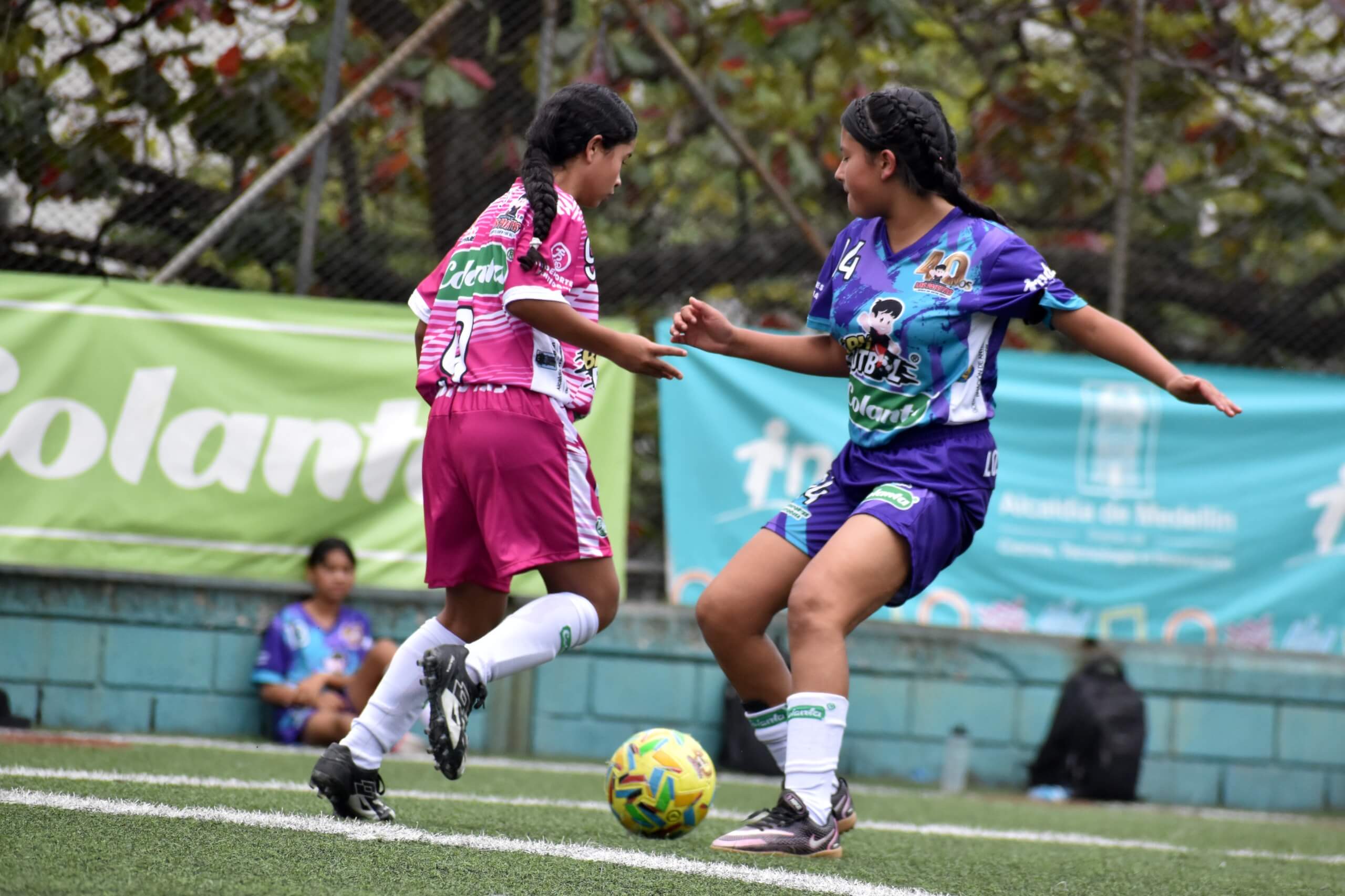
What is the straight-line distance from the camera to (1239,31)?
7.66 m

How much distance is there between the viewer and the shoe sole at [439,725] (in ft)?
10.4

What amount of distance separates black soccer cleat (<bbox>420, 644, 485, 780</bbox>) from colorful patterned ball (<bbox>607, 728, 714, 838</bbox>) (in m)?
0.55

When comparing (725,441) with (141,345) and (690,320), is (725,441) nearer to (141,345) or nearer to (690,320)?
(141,345)

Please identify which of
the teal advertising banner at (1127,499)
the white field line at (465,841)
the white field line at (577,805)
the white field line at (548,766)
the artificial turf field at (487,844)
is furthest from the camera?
the teal advertising banner at (1127,499)

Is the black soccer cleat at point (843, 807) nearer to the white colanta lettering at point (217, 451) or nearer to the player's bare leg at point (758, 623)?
the player's bare leg at point (758, 623)

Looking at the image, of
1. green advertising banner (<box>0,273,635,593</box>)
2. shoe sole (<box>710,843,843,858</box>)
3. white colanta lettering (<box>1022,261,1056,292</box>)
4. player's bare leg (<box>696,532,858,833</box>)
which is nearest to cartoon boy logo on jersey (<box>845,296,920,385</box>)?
white colanta lettering (<box>1022,261,1056,292</box>)

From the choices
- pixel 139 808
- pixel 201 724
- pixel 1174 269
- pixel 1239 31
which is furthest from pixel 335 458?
pixel 1239 31

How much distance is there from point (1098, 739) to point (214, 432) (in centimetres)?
432

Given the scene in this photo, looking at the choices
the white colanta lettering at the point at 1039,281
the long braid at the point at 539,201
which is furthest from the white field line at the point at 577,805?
the white colanta lettering at the point at 1039,281

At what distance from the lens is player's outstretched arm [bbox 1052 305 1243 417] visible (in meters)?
3.38

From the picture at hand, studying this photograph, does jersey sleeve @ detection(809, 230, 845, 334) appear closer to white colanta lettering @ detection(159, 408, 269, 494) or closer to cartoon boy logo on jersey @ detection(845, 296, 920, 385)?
cartoon boy logo on jersey @ detection(845, 296, 920, 385)

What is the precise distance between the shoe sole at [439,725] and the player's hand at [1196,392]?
1.73m

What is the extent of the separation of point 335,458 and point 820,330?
3.39 m

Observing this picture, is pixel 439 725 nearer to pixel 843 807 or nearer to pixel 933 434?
pixel 843 807
